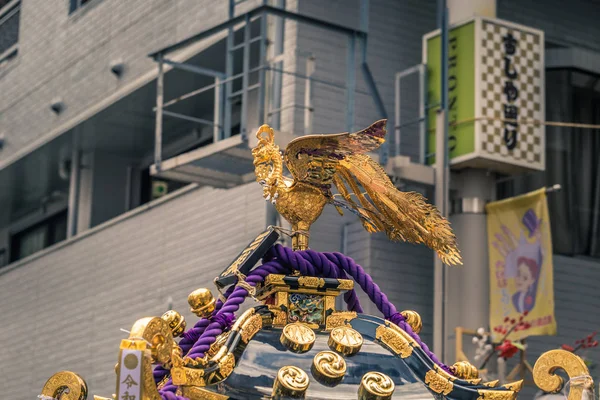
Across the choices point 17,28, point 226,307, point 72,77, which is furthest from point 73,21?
point 226,307

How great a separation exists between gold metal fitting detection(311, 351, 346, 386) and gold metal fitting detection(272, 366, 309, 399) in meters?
0.09

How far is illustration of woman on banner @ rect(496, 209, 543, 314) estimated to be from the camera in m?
14.3

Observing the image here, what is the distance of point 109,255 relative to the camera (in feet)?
60.3

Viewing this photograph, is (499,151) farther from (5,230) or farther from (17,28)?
(5,230)

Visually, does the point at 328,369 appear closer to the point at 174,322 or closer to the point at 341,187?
the point at 174,322

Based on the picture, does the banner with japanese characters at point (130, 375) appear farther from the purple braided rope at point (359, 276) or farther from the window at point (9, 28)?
the window at point (9, 28)

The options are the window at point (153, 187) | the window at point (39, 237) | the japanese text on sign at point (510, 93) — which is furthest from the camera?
the window at point (39, 237)

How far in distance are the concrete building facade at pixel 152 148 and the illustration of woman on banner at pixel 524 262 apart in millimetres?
385

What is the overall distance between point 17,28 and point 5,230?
4.27 meters

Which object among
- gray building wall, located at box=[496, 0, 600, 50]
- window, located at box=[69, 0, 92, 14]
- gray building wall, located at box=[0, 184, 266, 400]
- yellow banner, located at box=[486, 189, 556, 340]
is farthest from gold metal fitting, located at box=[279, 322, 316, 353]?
window, located at box=[69, 0, 92, 14]

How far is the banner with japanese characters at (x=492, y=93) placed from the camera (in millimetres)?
14562

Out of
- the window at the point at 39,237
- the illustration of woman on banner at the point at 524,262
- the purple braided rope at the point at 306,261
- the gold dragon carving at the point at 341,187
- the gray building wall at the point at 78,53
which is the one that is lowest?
the purple braided rope at the point at 306,261

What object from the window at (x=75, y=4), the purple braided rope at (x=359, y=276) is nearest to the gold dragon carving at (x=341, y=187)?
the purple braided rope at (x=359, y=276)

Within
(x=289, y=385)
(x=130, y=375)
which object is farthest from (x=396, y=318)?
(x=130, y=375)
